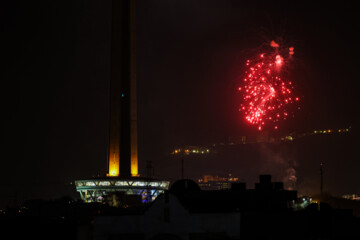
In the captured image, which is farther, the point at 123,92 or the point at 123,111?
the point at 123,111

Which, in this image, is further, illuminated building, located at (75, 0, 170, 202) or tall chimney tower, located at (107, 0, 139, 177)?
illuminated building, located at (75, 0, 170, 202)

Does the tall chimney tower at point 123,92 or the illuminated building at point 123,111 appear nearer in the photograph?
the tall chimney tower at point 123,92

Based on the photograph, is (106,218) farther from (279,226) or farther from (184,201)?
(279,226)

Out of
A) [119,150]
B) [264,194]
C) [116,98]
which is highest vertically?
[116,98]

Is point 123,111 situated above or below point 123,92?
below

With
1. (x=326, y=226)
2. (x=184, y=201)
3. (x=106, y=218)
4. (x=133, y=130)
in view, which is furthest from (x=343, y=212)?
(x=133, y=130)
